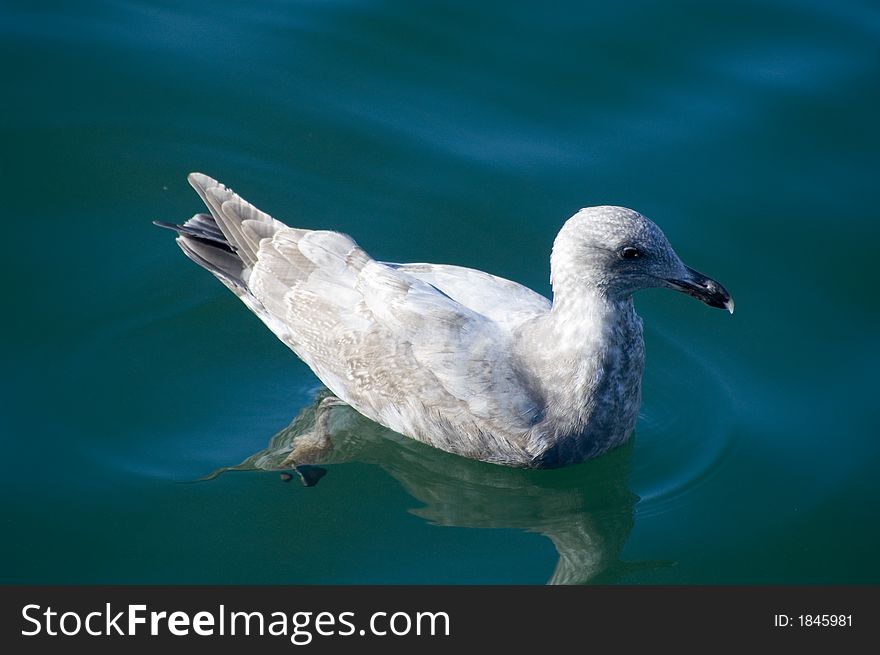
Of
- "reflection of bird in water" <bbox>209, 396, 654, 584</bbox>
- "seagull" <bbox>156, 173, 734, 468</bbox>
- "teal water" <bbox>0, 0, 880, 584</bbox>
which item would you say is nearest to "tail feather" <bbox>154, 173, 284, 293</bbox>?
"seagull" <bbox>156, 173, 734, 468</bbox>

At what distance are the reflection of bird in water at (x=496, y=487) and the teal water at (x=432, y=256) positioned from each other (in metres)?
0.02

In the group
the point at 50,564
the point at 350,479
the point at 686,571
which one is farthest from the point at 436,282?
the point at 50,564

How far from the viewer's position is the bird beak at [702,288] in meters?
6.95

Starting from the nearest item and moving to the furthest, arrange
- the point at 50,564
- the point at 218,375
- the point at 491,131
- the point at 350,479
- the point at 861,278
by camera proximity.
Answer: the point at 50,564 < the point at 350,479 < the point at 218,375 < the point at 861,278 < the point at 491,131

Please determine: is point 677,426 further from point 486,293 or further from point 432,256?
point 432,256

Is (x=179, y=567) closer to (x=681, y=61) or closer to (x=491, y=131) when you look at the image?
(x=491, y=131)

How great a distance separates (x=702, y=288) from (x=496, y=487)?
1646mm

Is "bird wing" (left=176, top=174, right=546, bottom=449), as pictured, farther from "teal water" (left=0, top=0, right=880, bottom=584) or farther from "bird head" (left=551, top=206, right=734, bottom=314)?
"bird head" (left=551, top=206, right=734, bottom=314)

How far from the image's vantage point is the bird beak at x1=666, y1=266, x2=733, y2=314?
22.8 feet

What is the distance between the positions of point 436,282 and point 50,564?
8.93ft

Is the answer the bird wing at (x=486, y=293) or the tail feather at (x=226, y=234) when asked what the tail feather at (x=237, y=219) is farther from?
the bird wing at (x=486, y=293)

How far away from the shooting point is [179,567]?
265 inches

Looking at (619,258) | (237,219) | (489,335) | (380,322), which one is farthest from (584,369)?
(237,219)

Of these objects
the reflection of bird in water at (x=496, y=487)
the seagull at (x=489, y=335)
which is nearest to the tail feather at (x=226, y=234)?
the seagull at (x=489, y=335)
